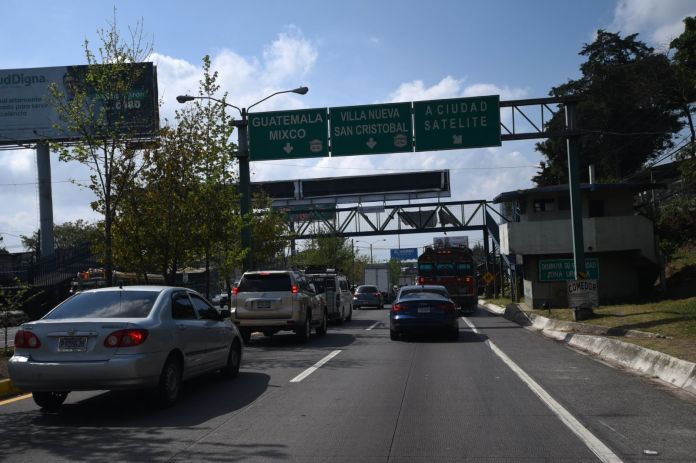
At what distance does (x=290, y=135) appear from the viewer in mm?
24672

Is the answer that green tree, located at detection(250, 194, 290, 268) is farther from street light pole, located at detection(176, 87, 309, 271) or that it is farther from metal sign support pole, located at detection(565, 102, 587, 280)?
metal sign support pole, located at detection(565, 102, 587, 280)

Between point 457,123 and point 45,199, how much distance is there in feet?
101

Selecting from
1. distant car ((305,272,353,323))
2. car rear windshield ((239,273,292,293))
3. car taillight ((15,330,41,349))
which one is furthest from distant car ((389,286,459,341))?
car taillight ((15,330,41,349))

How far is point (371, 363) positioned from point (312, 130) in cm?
1246

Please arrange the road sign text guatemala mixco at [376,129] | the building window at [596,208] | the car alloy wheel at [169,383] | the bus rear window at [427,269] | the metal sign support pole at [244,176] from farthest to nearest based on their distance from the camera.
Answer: the bus rear window at [427,269]
the building window at [596,208]
the metal sign support pole at [244,176]
the road sign text guatemala mixco at [376,129]
the car alloy wheel at [169,383]

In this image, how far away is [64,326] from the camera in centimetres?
863

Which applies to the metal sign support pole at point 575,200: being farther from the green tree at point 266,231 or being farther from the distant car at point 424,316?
the green tree at point 266,231

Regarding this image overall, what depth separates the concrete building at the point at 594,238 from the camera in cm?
3180

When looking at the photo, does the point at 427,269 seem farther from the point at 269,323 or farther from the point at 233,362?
the point at 233,362

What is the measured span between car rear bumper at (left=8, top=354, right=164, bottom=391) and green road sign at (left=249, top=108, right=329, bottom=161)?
54.5 feet

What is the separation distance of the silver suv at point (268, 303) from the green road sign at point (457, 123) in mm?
8220

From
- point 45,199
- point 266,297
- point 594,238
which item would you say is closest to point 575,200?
point 594,238

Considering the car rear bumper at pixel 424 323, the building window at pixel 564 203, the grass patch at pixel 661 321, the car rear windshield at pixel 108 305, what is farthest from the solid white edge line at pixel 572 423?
the building window at pixel 564 203

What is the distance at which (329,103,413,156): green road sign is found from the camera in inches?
955
